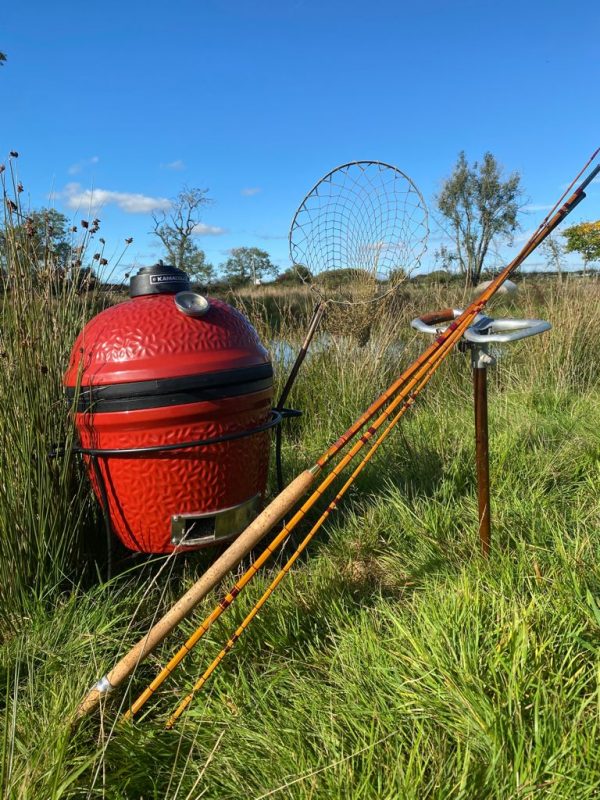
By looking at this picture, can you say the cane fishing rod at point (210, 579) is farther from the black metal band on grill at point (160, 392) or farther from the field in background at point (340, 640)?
the black metal band on grill at point (160, 392)

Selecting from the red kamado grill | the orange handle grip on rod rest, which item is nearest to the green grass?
the red kamado grill

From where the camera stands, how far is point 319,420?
4086 mm

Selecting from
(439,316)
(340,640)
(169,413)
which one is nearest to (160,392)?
(169,413)

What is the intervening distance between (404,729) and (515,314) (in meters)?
6.33

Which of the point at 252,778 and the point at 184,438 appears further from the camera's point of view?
the point at 184,438

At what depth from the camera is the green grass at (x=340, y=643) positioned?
1.26m

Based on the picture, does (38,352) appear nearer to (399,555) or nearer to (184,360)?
(184,360)

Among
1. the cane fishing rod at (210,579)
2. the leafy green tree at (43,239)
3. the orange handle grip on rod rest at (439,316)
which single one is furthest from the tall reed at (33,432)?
the orange handle grip on rod rest at (439,316)

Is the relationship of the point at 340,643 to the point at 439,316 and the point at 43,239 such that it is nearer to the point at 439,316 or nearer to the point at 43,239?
the point at 439,316

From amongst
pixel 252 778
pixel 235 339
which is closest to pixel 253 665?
pixel 252 778

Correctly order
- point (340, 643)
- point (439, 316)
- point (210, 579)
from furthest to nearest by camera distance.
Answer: point (439, 316) < point (340, 643) < point (210, 579)

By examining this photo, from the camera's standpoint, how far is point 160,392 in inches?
70.3

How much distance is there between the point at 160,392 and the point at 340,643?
39.1 inches

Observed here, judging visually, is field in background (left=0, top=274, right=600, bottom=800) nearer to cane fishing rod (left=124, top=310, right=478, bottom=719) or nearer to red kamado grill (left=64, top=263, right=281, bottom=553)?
cane fishing rod (left=124, top=310, right=478, bottom=719)
